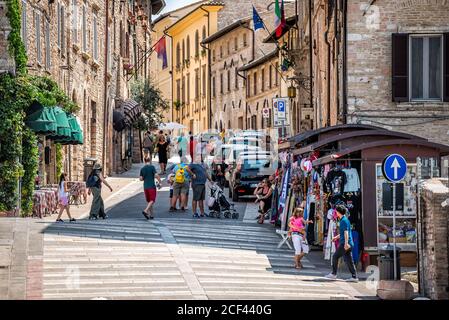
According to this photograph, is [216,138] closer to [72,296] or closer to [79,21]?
[79,21]

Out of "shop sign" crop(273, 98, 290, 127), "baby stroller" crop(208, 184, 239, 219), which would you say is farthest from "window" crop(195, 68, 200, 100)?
"baby stroller" crop(208, 184, 239, 219)

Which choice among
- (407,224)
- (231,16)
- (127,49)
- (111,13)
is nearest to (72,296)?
(407,224)

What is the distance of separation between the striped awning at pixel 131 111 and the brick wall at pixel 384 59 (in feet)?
82.1

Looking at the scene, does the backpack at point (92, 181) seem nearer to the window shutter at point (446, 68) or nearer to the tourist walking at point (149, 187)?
the tourist walking at point (149, 187)

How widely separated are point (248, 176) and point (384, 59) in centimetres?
1042

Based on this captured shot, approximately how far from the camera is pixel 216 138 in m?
68.9

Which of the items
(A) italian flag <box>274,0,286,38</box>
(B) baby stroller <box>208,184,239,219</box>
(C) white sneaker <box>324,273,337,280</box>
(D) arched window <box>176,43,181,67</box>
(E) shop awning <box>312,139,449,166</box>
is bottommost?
(C) white sneaker <box>324,273,337,280</box>

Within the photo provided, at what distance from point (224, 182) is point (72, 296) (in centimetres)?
2705

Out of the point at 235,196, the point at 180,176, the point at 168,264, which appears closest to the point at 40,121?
the point at 180,176

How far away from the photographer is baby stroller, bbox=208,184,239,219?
118 ft

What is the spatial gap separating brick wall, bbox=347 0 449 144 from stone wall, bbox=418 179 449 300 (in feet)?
31.0

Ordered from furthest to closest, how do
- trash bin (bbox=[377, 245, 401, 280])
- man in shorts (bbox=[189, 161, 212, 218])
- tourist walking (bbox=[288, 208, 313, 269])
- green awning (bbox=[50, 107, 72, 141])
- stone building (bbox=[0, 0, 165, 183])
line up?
stone building (bbox=[0, 0, 165, 183]) < man in shorts (bbox=[189, 161, 212, 218]) < green awning (bbox=[50, 107, 72, 141]) < tourist walking (bbox=[288, 208, 313, 269]) < trash bin (bbox=[377, 245, 401, 280])

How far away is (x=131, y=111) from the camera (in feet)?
191

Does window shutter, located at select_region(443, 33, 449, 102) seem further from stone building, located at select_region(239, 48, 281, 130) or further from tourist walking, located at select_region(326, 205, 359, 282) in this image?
stone building, located at select_region(239, 48, 281, 130)
